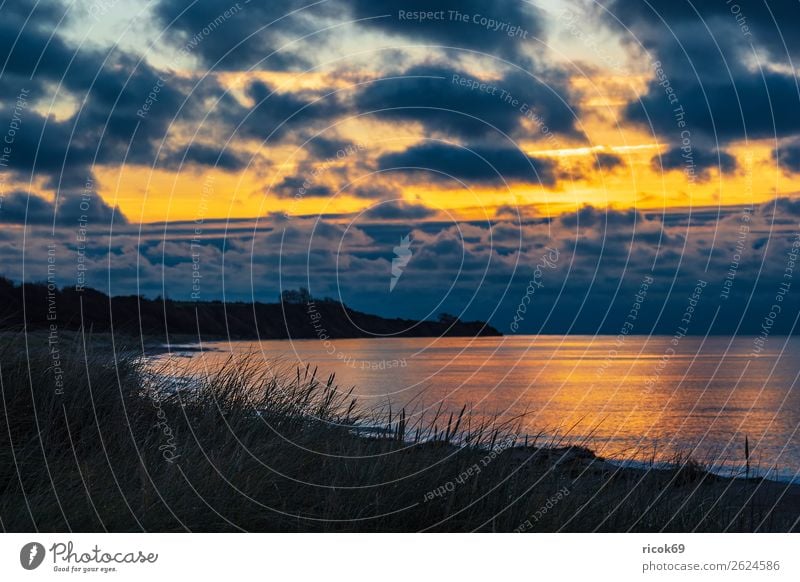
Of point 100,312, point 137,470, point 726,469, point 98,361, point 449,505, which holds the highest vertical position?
point 100,312

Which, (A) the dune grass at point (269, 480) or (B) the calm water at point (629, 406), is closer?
(A) the dune grass at point (269, 480)

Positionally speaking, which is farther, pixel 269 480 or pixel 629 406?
pixel 629 406

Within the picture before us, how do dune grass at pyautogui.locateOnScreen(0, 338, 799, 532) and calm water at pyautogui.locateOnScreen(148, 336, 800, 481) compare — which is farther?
calm water at pyautogui.locateOnScreen(148, 336, 800, 481)

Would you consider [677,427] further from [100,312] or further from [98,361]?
[98,361]

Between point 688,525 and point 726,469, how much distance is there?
14317 millimetres

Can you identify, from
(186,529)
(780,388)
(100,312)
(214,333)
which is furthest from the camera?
(780,388)

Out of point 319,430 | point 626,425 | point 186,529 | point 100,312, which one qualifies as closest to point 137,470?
point 186,529

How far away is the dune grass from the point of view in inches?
322

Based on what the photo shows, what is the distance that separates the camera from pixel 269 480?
8922mm

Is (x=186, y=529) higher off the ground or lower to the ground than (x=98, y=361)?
lower

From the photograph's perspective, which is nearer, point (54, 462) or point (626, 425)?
point (54, 462)

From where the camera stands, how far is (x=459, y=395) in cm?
4091

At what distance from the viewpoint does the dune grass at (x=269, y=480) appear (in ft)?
26.8

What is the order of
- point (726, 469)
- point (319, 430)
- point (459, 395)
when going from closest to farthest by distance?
1. point (319, 430)
2. point (726, 469)
3. point (459, 395)
